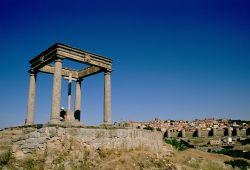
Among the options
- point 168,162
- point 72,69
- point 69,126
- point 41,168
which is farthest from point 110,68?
point 41,168

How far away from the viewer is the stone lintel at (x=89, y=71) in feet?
61.0

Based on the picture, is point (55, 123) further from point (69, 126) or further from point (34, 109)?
point (34, 109)

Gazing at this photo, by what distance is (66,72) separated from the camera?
1984 centimetres

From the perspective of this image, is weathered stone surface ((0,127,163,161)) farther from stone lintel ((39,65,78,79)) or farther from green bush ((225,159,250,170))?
green bush ((225,159,250,170))

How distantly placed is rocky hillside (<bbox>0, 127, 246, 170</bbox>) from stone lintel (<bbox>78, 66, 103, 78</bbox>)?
4953mm

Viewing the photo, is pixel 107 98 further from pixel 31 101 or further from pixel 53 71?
pixel 31 101

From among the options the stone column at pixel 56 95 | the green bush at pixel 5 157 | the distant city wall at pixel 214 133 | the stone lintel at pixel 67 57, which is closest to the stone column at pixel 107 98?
the stone lintel at pixel 67 57

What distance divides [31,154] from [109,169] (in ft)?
12.1

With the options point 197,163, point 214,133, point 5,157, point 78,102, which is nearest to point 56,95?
point 5,157

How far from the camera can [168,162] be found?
15539mm

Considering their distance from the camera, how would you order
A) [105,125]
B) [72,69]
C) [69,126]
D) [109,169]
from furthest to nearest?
[72,69], [105,125], [69,126], [109,169]

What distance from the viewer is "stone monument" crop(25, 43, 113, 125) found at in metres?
15.3

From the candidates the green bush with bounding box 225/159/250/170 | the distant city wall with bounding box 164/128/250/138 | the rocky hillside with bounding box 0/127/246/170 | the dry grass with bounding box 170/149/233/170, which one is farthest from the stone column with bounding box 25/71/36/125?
the distant city wall with bounding box 164/128/250/138

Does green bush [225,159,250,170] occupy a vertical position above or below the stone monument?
below
